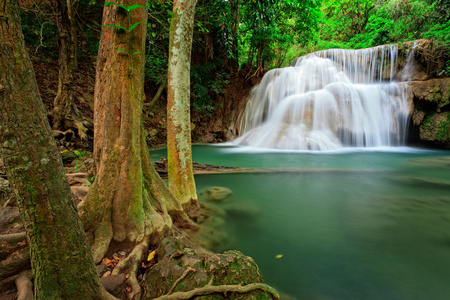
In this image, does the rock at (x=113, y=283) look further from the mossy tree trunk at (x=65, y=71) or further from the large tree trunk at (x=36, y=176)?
the mossy tree trunk at (x=65, y=71)

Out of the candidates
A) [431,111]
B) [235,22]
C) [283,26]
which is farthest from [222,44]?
[431,111]

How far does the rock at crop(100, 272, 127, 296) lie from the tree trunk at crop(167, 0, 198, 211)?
1.55 meters

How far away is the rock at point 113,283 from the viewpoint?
4.43 ft

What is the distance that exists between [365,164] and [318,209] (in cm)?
496

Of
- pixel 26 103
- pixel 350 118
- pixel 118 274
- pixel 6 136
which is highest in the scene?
pixel 350 118

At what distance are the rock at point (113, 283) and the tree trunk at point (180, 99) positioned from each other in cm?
155

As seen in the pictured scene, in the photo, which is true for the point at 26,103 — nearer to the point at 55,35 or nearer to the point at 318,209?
the point at 318,209

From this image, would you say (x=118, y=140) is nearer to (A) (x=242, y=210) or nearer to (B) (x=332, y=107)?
(A) (x=242, y=210)

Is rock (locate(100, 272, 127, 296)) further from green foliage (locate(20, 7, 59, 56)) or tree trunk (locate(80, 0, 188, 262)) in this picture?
green foliage (locate(20, 7, 59, 56))

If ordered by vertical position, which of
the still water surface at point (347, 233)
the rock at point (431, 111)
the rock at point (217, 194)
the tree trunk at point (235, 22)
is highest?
the tree trunk at point (235, 22)

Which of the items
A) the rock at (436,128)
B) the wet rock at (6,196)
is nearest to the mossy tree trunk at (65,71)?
the wet rock at (6,196)

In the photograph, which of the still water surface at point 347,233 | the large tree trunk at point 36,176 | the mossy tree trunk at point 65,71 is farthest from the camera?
the mossy tree trunk at point 65,71

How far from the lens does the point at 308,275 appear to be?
2018mm

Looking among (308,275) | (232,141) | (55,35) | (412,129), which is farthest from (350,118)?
(55,35)
